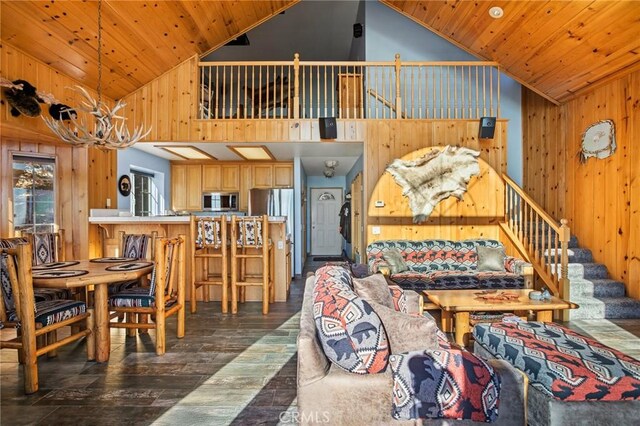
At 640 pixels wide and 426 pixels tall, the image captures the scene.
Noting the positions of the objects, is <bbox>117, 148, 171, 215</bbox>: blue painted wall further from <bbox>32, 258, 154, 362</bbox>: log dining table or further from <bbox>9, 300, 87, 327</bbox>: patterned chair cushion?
<bbox>9, 300, 87, 327</bbox>: patterned chair cushion

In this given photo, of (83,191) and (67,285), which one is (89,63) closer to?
(83,191)

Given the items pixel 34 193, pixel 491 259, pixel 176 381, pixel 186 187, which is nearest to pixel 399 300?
pixel 176 381

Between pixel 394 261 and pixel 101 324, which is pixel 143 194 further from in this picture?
pixel 394 261

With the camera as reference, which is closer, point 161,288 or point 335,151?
point 161,288

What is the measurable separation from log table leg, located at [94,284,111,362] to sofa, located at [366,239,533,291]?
283 cm

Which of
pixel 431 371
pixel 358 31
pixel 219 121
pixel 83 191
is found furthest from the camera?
pixel 358 31

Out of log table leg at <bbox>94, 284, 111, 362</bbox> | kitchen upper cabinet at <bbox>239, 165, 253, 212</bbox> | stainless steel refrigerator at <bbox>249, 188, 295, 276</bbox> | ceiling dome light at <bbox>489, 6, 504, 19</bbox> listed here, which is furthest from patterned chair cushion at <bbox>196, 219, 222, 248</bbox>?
ceiling dome light at <bbox>489, 6, 504, 19</bbox>

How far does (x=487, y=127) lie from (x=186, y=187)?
573 centimetres

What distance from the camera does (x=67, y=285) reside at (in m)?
2.61

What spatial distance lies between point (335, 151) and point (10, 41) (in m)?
4.39

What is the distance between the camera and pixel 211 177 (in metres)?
7.50

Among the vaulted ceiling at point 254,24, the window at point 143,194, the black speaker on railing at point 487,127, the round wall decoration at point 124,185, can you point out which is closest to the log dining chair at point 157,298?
the vaulted ceiling at point 254,24

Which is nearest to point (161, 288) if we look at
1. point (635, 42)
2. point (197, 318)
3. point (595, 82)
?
point (197, 318)

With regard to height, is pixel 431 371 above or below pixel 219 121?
below
